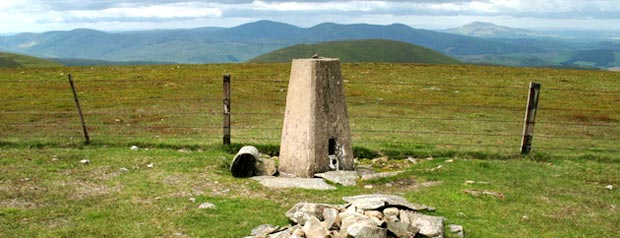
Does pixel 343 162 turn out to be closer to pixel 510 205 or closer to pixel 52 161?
pixel 510 205

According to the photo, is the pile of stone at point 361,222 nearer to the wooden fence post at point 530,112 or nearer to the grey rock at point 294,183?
the grey rock at point 294,183

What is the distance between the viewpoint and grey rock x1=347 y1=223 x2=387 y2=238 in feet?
24.5

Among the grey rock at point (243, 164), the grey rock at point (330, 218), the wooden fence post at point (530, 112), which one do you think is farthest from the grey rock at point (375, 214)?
the wooden fence post at point (530, 112)

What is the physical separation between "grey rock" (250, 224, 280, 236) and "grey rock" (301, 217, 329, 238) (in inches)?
26.7

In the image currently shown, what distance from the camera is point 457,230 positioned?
859cm

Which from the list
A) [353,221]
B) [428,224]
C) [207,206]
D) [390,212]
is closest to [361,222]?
[353,221]

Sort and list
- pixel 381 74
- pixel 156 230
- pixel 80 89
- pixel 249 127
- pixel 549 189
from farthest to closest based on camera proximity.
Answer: pixel 381 74 < pixel 80 89 < pixel 249 127 < pixel 549 189 < pixel 156 230

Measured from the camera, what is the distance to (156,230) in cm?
858

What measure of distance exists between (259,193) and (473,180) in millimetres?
5667

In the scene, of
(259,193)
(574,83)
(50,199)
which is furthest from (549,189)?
(574,83)

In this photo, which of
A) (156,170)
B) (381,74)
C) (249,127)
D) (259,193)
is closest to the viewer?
(259,193)

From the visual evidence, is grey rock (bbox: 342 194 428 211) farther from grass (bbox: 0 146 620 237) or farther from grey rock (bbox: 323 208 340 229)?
grass (bbox: 0 146 620 237)

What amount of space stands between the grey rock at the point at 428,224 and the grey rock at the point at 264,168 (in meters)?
5.40

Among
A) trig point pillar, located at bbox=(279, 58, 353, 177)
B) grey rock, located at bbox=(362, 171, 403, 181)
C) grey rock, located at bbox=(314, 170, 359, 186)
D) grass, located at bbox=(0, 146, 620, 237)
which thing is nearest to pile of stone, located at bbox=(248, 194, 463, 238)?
grass, located at bbox=(0, 146, 620, 237)
